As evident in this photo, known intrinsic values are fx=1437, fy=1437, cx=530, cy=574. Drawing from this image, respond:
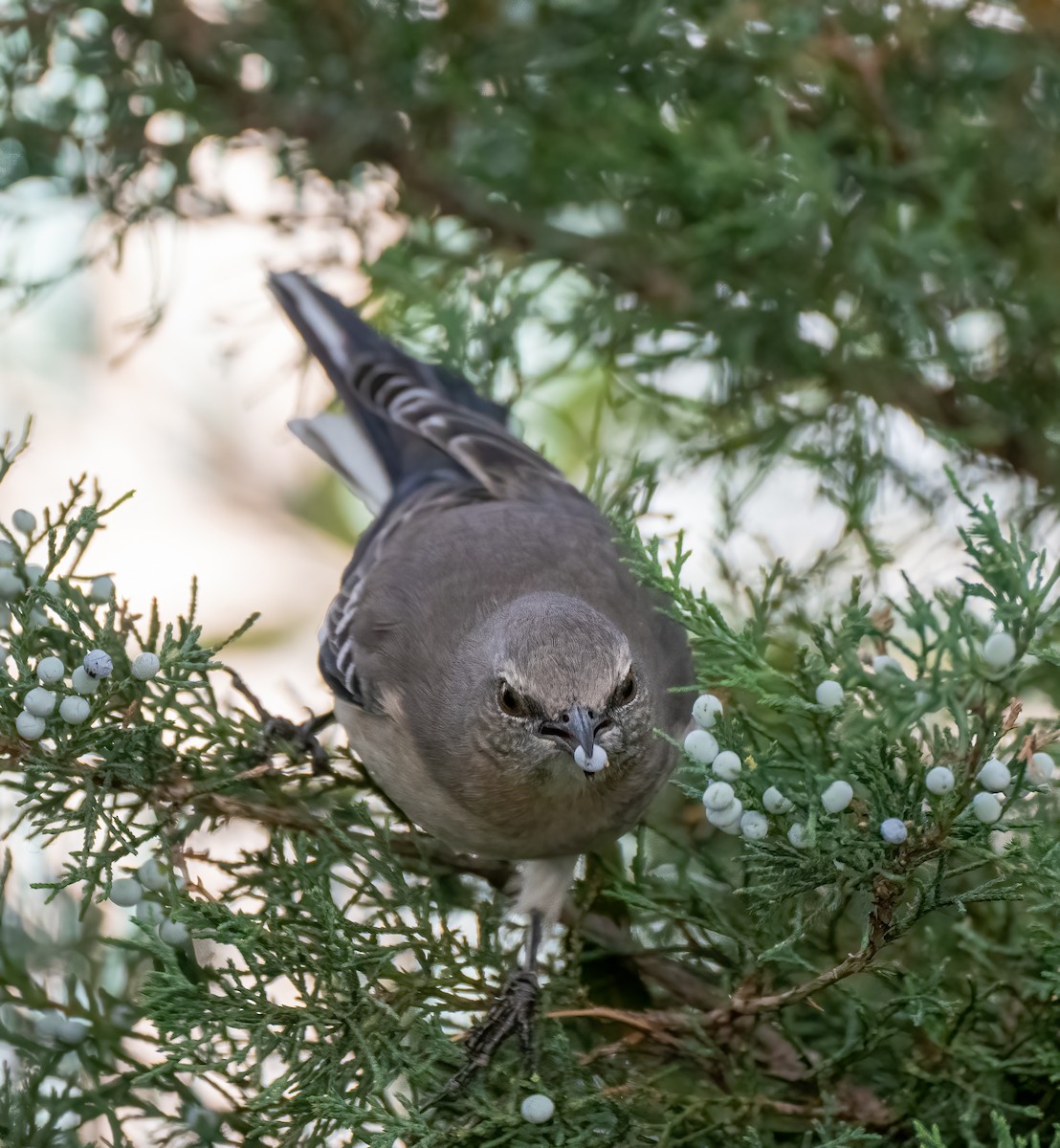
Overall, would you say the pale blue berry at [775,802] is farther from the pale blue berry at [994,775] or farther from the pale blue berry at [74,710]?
the pale blue berry at [74,710]

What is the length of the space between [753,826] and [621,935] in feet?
3.09

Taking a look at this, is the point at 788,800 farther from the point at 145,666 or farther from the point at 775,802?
the point at 145,666

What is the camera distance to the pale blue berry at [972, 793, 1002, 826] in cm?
218

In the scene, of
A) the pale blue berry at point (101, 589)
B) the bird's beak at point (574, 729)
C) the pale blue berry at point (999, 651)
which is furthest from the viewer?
the bird's beak at point (574, 729)

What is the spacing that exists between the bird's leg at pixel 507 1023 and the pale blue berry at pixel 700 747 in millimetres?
742

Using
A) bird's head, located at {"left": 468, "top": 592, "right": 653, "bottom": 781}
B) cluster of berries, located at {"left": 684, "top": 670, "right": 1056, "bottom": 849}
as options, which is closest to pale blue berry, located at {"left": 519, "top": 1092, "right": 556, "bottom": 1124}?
cluster of berries, located at {"left": 684, "top": 670, "right": 1056, "bottom": 849}

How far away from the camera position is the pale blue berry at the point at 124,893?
2.79 meters

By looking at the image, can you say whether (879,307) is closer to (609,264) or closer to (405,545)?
(609,264)

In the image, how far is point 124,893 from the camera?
9.18ft

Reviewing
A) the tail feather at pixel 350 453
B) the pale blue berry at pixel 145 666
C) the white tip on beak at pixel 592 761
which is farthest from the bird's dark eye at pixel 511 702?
the tail feather at pixel 350 453

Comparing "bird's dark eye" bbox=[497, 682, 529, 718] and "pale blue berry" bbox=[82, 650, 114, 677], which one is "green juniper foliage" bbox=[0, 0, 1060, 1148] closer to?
"pale blue berry" bbox=[82, 650, 114, 677]

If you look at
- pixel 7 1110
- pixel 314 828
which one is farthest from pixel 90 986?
pixel 314 828

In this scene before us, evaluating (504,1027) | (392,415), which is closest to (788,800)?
(504,1027)

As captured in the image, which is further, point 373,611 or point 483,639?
point 373,611
